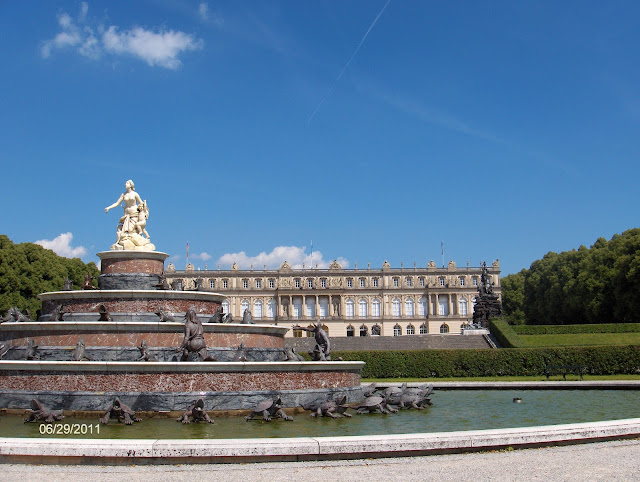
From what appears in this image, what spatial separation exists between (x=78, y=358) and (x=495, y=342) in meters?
30.0

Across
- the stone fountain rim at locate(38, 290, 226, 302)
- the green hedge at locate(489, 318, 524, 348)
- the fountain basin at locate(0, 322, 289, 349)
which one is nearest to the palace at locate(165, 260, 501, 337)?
the green hedge at locate(489, 318, 524, 348)

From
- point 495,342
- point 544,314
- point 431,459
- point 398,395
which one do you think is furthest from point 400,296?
point 431,459

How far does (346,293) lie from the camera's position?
9394 cm

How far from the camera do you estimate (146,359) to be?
12.4m

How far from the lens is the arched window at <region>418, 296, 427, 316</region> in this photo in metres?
93.6

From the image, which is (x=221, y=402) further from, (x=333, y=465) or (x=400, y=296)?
(x=400, y=296)

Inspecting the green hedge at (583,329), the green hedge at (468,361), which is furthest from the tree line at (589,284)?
the green hedge at (468,361)

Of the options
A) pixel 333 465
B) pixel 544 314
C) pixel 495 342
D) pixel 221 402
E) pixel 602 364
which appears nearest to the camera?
pixel 333 465

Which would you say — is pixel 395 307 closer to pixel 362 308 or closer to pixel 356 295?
pixel 362 308

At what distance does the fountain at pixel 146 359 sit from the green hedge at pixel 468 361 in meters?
11.8

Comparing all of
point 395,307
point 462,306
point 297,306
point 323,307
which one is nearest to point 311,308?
point 323,307

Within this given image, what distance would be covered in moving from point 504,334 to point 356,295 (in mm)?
58002

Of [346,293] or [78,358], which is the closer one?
[78,358]

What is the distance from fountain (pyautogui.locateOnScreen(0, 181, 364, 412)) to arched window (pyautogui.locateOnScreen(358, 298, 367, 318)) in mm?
78378
